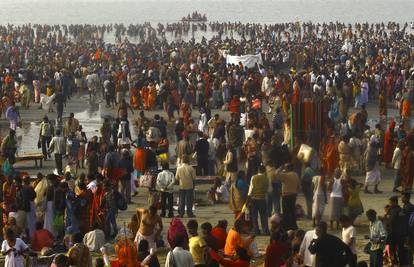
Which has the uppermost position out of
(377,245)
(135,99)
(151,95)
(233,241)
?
(151,95)

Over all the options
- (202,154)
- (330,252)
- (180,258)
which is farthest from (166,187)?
(330,252)

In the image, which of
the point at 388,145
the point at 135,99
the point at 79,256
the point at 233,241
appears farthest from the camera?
the point at 135,99

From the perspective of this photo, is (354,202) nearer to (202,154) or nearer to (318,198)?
(318,198)

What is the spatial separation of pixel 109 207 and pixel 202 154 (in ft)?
15.7

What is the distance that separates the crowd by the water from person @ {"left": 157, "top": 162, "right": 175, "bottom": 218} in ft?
0.08

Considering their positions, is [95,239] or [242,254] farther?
[95,239]

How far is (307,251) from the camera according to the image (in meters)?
12.0

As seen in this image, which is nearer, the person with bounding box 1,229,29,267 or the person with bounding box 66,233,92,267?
the person with bounding box 66,233,92,267

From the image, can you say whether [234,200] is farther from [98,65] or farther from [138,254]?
[98,65]

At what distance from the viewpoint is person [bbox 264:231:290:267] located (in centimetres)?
1162

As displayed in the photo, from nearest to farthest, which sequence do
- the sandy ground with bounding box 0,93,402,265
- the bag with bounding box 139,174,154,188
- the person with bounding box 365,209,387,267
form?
the person with bounding box 365,209,387,267 < the sandy ground with bounding box 0,93,402,265 < the bag with bounding box 139,174,154,188

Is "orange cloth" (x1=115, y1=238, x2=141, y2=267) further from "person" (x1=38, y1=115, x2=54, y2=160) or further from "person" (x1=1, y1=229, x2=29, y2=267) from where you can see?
"person" (x1=38, y1=115, x2=54, y2=160)

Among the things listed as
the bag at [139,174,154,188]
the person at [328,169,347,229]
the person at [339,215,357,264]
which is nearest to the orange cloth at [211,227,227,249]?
the person at [339,215,357,264]

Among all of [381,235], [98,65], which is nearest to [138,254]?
[381,235]
